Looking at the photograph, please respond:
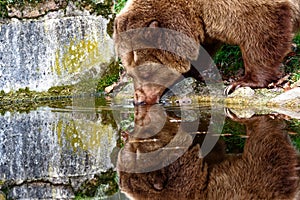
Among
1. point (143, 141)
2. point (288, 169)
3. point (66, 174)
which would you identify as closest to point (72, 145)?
point (143, 141)

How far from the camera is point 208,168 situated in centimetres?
293

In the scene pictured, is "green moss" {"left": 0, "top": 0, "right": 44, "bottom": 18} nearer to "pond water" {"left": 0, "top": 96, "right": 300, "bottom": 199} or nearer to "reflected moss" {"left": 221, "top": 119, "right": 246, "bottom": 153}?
"pond water" {"left": 0, "top": 96, "right": 300, "bottom": 199}

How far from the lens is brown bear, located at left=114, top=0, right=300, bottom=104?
5328 millimetres

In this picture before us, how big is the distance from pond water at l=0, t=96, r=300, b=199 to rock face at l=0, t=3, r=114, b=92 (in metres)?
2.88

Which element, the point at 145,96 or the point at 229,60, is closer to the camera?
the point at 145,96

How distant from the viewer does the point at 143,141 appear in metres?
3.87

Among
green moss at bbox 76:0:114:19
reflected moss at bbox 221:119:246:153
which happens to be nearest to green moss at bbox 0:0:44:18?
green moss at bbox 76:0:114:19

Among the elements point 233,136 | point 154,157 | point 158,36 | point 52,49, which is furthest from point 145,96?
point 52,49

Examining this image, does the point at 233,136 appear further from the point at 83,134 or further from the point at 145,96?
the point at 145,96

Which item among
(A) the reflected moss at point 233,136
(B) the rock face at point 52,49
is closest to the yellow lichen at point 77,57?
(B) the rock face at point 52,49

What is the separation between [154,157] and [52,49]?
5.28 m

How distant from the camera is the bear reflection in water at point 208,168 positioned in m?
2.51

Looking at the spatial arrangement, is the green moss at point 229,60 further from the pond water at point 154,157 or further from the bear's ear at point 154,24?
the bear's ear at point 154,24

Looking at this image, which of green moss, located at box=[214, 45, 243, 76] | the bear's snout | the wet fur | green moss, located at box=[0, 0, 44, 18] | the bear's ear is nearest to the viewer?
the wet fur
